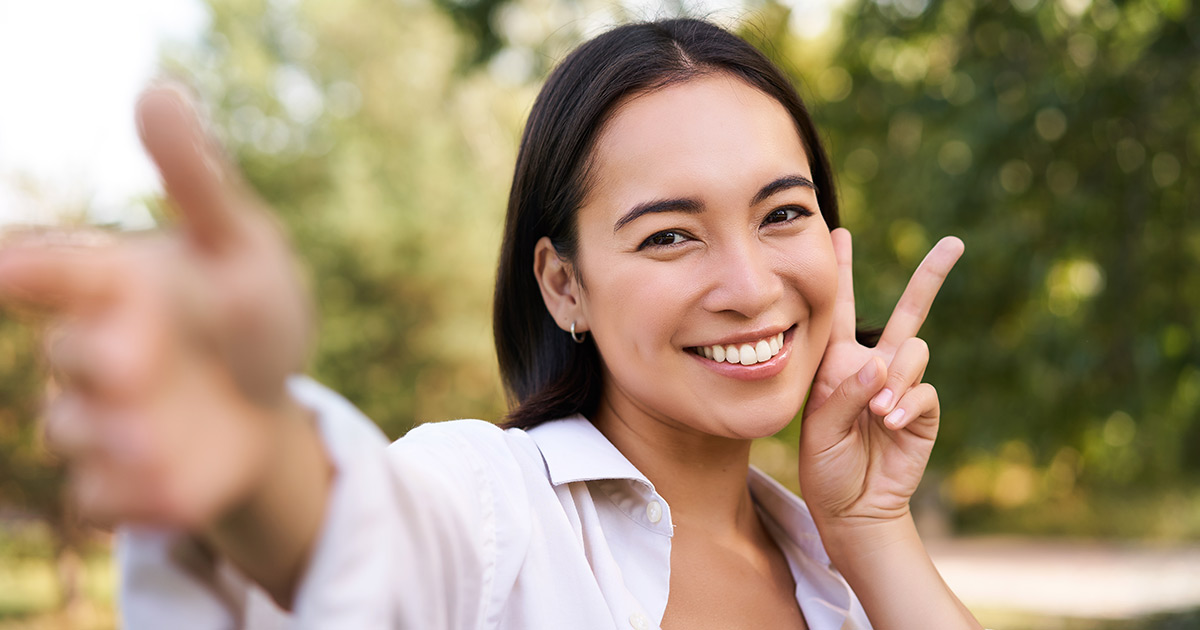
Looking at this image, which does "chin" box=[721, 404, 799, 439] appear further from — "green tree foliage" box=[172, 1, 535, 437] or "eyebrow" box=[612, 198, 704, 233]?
"green tree foliage" box=[172, 1, 535, 437]

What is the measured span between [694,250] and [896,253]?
5008 millimetres

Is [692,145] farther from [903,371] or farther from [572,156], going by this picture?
[903,371]

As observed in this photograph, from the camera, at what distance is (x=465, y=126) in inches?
741

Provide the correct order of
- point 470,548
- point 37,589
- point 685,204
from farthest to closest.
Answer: point 37,589 < point 685,204 < point 470,548

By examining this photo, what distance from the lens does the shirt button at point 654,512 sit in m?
1.74

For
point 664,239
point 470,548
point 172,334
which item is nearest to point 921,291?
point 664,239

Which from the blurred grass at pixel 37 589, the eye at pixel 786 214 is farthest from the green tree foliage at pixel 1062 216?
the blurred grass at pixel 37 589

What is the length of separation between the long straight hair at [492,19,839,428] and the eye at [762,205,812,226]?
0.87ft

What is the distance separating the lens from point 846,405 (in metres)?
1.89

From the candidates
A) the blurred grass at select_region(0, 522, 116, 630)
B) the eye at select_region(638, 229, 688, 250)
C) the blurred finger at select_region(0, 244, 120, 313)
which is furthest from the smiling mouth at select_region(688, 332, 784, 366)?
the blurred grass at select_region(0, 522, 116, 630)

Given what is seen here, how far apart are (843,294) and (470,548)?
1.12m

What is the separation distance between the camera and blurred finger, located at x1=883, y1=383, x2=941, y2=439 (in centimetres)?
188

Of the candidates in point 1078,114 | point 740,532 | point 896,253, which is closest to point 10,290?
point 740,532

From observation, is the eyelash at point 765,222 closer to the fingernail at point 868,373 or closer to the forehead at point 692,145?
the forehead at point 692,145
